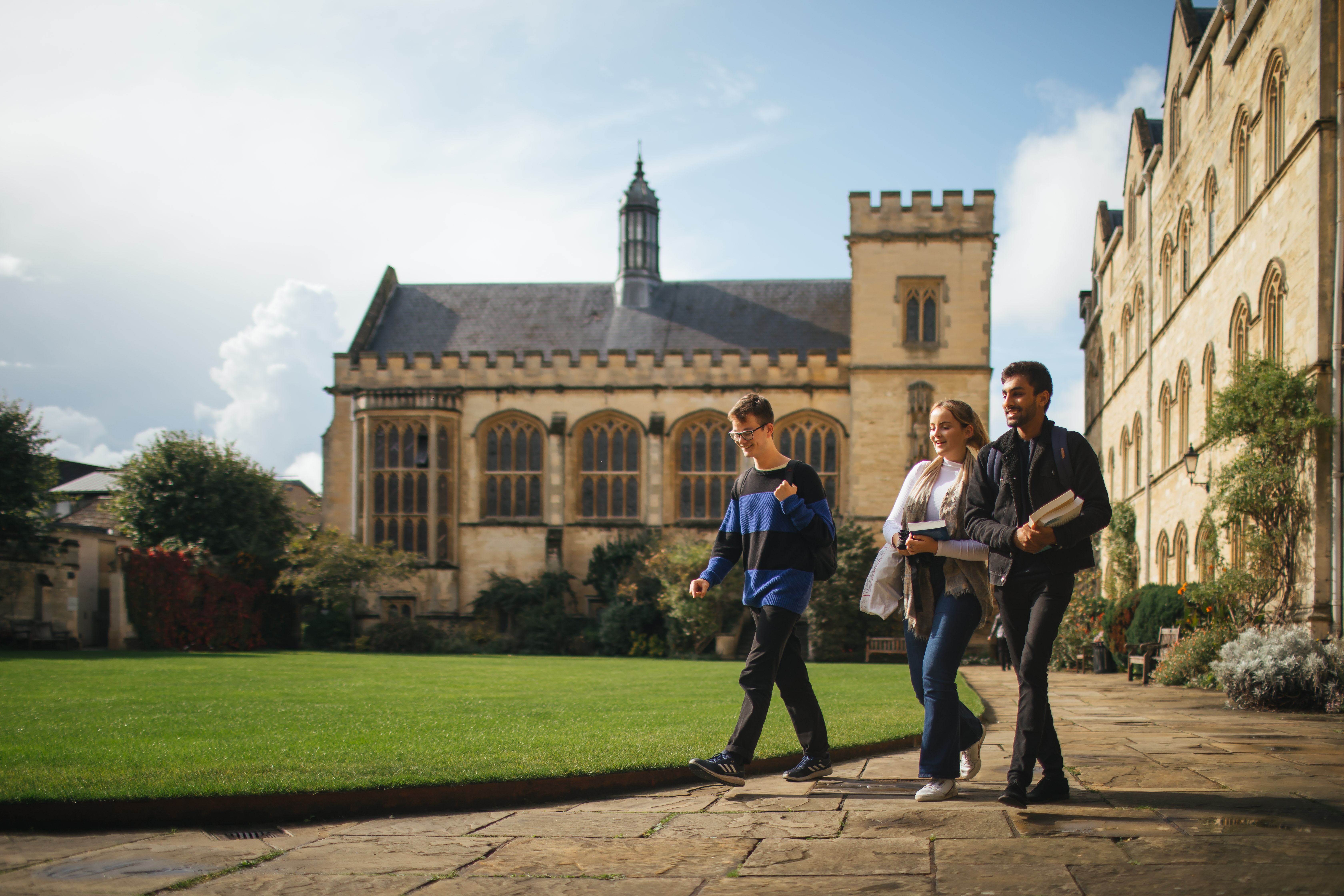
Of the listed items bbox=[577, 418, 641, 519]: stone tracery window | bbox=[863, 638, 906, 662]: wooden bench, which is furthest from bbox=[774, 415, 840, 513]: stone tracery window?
bbox=[863, 638, 906, 662]: wooden bench

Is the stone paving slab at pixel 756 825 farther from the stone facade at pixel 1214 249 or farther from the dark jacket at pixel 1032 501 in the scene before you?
the stone facade at pixel 1214 249

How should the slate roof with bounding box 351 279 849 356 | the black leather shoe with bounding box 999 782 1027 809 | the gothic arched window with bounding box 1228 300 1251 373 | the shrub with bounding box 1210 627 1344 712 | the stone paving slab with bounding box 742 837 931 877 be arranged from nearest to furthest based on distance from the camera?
the stone paving slab with bounding box 742 837 931 877 < the black leather shoe with bounding box 999 782 1027 809 < the shrub with bounding box 1210 627 1344 712 < the gothic arched window with bounding box 1228 300 1251 373 < the slate roof with bounding box 351 279 849 356

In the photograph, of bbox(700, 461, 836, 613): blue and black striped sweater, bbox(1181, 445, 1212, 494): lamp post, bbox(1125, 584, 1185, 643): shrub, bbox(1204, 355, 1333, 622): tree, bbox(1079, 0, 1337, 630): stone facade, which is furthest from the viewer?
bbox(1181, 445, 1212, 494): lamp post

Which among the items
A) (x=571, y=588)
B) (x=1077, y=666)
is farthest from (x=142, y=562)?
(x=1077, y=666)

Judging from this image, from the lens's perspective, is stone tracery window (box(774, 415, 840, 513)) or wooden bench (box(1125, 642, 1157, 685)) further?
stone tracery window (box(774, 415, 840, 513))

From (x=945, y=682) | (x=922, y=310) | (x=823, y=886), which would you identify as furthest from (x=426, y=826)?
(x=922, y=310)

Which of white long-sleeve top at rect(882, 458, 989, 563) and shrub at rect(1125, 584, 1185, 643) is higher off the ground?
white long-sleeve top at rect(882, 458, 989, 563)

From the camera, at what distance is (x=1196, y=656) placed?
519 inches

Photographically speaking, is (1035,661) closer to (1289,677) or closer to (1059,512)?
(1059,512)

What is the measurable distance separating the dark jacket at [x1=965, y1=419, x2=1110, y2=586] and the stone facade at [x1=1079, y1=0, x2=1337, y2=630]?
9556 millimetres

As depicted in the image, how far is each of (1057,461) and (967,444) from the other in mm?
583

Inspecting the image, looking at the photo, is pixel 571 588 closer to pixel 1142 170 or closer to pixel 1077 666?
pixel 1077 666

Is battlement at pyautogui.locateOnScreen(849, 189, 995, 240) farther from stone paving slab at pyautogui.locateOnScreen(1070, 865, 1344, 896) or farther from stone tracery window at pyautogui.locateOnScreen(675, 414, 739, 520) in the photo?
stone paving slab at pyautogui.locateOnScreen(1070, 865, 1344, 896)

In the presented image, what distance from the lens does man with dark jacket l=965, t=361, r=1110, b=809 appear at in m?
4.47
